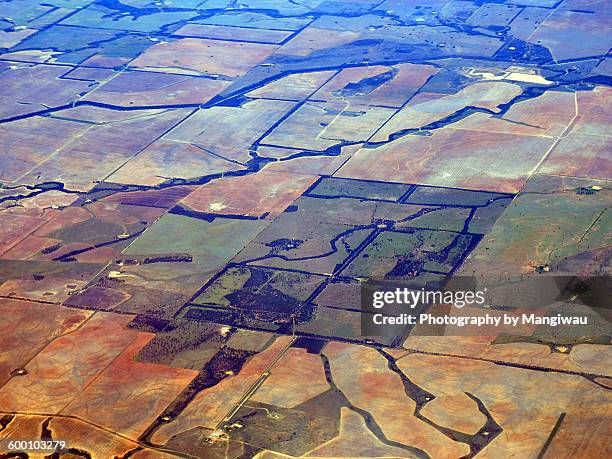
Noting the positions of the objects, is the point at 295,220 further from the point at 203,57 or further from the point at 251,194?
the point at 203,57

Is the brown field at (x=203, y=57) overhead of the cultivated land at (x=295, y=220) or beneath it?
overhead

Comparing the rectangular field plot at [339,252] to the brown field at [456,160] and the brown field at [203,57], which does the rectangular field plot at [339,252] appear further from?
the brown field at [203,57]

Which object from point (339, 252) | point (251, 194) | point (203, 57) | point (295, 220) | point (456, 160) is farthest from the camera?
point (203, 57)

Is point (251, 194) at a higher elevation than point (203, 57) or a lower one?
lower

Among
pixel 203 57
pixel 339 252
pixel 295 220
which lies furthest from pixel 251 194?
pixel 203 57

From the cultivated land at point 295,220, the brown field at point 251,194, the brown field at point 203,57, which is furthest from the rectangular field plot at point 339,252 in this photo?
the brown field at point 203,57

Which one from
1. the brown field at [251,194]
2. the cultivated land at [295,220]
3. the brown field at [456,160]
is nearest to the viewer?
the cultivated land at [295,220]

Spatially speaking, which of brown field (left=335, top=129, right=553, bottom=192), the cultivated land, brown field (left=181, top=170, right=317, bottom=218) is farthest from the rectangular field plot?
brown field (left=335, top=129, right=553, bottom=192)

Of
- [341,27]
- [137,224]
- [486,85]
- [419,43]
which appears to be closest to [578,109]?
[486,85]

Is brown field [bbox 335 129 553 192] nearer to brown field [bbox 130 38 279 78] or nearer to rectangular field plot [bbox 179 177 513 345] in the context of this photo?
rectangular field plot [bbox 179 177 513 345]
